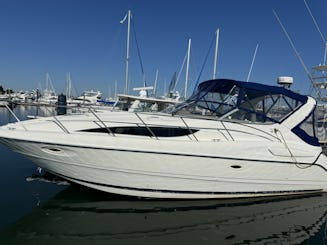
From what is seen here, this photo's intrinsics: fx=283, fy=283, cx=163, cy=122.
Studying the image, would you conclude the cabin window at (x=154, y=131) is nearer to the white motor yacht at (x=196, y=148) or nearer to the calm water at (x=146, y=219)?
the white motor yacht at (x=196, y=148)

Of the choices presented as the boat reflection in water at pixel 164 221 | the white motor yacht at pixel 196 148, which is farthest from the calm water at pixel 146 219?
the white motor yacht at pixel 196 148

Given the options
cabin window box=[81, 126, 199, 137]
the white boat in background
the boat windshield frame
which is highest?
the boat windshield frame

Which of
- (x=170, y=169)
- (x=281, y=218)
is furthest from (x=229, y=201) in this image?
(x=170, y=169)

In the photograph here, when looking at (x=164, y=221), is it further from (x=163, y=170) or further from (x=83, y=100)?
(x=83, y=100)

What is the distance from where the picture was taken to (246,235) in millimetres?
4988

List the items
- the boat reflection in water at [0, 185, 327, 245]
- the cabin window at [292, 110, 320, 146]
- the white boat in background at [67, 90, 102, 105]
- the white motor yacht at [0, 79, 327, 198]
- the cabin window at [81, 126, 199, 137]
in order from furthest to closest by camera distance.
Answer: the white boat in background at [67, 90, 102, 105], the cabin window at [292, 110, 320, 146], the cabin window at [81, 126, 199, 137], the white motor yacht at [0, 79, 327, 198], the boat reflection in water at [0, 185, 327, 245]

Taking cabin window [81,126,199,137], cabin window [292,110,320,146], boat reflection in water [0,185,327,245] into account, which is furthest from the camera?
cabin window [292,110,320,146]

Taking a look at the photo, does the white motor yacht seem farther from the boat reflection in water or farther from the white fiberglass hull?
the boat reflection in water

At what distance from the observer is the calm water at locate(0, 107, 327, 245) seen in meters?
4.74

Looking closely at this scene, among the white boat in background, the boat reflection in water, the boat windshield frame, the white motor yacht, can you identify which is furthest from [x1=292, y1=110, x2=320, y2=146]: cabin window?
the white boat in background

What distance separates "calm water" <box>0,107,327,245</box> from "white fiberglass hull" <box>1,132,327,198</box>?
13.0 inches

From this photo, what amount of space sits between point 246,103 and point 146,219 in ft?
11.1

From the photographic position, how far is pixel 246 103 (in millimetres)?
6477

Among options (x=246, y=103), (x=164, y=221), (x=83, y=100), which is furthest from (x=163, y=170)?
(x=83, y=100)
